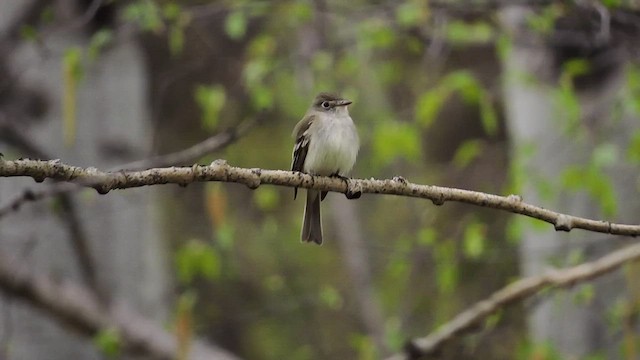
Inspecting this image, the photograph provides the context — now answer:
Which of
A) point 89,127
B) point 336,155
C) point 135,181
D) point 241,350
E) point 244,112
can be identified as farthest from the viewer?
point 241,350

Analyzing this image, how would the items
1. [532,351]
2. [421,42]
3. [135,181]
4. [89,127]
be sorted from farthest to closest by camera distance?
[421,42]
[89,127]
[532,351]
[135,181]

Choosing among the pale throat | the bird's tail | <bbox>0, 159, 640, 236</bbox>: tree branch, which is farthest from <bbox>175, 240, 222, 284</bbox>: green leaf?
<bbox>0, 159, 640, 236</bbox>: tree branch

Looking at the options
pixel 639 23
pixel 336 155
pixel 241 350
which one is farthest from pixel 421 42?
pixel 241 350

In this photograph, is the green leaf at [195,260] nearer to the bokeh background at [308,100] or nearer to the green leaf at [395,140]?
the bokeh background at [308,100]

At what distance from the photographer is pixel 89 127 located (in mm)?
5941

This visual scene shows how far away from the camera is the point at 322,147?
4281mm

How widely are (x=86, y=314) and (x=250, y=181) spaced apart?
11.0ft

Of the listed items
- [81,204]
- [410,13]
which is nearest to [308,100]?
[410,13]

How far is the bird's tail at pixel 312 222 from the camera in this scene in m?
4.37

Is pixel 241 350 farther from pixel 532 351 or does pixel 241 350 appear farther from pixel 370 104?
pixel 532 351

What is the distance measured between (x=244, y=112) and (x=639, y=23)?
4695 millimetres

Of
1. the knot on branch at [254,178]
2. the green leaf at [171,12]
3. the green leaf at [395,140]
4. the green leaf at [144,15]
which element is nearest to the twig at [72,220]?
the green leaf at [144,15]

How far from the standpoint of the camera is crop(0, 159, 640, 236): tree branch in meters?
2.35

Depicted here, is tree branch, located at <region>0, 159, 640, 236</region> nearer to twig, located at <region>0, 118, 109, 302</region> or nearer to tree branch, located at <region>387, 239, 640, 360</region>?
tree branch, located at <region>387, 239, 640, 360</region>
